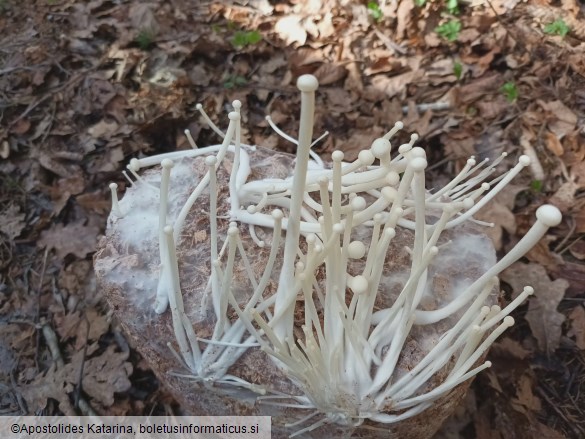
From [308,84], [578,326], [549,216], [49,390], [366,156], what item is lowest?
[49,390]

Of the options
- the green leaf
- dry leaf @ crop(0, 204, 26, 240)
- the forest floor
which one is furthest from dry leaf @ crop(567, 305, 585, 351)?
dry leaf @ crop(0, 204, 26, 240)

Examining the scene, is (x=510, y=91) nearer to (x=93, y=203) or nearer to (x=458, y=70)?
(x=458, y=70)

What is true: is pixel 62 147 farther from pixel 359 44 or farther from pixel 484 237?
pixel 484 237

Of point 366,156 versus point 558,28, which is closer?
point 366,156

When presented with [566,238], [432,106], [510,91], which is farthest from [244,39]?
[566,238]

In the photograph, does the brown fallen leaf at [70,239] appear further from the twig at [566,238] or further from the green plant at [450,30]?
the green plant at [450,30]

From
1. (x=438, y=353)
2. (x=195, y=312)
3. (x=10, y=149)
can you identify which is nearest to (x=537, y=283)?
(x=438, y=353)

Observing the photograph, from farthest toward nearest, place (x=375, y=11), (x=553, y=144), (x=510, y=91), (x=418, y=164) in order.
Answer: (x=375, y=11) → (x=510, y=91) → (x=553, y=144) → (x=418, y=164)
